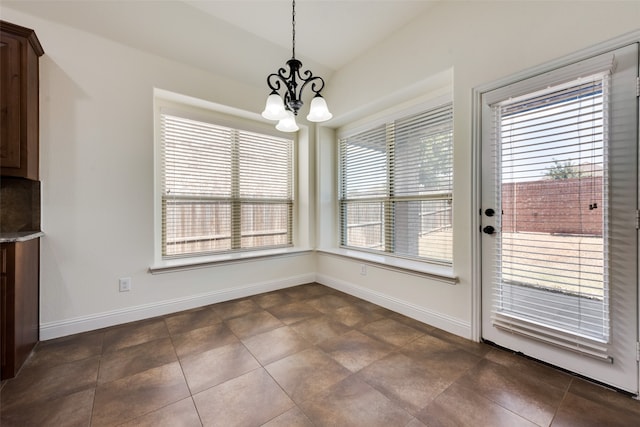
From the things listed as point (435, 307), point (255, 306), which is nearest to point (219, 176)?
point (255, 306)

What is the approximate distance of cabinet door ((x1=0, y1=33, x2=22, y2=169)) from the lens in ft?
6.05

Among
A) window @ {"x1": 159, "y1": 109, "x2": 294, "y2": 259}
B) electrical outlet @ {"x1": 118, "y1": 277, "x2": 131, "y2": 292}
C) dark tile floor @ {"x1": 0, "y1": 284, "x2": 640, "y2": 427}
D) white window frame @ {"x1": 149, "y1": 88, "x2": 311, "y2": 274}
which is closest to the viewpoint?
dark tile floor @ {"x1": 0, "y1": 284, "x2": 640, "y2": 427}

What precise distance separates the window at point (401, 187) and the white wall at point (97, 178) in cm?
216

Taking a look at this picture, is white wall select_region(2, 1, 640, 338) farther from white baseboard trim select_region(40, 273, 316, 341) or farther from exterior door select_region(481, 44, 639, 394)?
exterior door select_region(481, 44, 639, 394)

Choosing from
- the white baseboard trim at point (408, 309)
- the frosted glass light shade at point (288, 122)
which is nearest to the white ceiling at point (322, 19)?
the frosted glass light shade at point (288, 122)

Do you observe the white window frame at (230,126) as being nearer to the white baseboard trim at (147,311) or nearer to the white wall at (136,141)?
the white wall at (136,141)

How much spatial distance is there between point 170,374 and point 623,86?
3341 mm

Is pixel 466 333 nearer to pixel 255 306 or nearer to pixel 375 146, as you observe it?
pixel 255 306

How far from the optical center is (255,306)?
294 centimetres

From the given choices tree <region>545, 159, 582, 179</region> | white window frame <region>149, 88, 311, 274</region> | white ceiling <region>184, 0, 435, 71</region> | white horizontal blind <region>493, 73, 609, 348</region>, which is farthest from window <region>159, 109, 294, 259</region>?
tree <region>545, 159, 582, 179</region>

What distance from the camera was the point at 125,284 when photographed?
2.51 meters

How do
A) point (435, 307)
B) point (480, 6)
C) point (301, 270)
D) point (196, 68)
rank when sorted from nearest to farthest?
point (480, 6)
point (435, 307)
point (196, 68)
point (301, 270)

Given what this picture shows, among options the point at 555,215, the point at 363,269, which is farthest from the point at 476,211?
the point at 363,269

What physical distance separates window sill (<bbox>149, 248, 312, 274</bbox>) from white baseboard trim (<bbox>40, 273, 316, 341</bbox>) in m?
0.33
